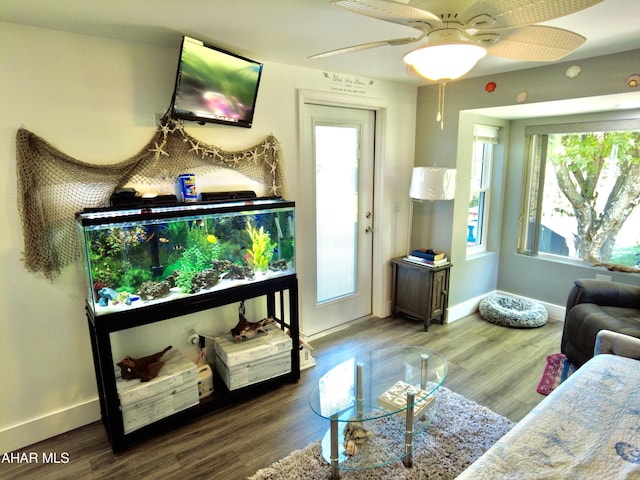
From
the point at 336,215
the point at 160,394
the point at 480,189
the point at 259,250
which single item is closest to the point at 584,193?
the point at 480,189

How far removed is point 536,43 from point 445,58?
1.47 ft

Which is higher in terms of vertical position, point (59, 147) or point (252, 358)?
point (59, 147)

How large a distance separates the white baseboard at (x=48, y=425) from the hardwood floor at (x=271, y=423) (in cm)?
4

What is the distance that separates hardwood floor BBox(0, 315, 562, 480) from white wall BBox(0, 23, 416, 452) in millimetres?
254

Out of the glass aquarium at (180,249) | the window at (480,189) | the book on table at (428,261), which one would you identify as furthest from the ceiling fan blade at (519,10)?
the window at (480,189)

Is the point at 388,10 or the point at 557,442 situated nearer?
the point at 388,10

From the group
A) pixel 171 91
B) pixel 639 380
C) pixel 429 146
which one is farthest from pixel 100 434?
pixel 429 146

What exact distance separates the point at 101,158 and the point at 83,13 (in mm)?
733

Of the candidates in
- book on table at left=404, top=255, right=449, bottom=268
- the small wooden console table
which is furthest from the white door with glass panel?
book on table at left=404, top=255, right=449, bottom=268

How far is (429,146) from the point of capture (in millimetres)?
3686

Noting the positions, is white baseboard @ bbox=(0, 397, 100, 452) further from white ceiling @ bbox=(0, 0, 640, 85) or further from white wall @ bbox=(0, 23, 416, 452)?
white ceiling @ bbox=(0, 0, 640, 85)

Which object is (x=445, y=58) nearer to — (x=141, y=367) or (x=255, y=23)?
(x=255, y=23)

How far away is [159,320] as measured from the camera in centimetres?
214

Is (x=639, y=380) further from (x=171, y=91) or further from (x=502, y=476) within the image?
(x=171, y=91)
